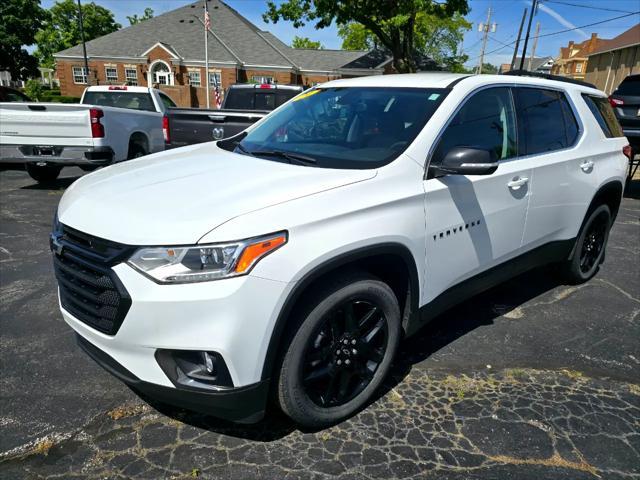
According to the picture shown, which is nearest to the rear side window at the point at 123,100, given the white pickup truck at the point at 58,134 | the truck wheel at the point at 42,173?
the truck wheel at the point at 42,173

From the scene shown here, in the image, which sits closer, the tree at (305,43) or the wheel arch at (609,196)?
the wheel arch at (609,196)

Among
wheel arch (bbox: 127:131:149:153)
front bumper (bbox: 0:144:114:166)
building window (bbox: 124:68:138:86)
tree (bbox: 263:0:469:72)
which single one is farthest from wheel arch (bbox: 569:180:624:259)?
building window (bbox: 124:68:138:86)

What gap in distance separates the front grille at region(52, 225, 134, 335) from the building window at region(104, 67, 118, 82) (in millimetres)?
46709

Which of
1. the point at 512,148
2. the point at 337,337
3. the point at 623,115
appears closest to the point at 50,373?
the point at 337,337

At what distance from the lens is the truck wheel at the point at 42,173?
344 inches

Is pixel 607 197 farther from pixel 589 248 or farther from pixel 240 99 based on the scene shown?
pixel 240 99

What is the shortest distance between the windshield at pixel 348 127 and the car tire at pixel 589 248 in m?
2.40

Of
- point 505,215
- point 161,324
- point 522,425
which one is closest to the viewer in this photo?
point 161,324

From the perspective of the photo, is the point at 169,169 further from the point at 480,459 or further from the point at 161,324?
the point at 480,459

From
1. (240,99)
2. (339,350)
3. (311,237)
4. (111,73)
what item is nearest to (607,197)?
(339,350)

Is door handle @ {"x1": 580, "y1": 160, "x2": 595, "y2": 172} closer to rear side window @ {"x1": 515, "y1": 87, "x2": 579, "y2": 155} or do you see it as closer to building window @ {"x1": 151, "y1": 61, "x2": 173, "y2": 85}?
rear side window @ {"x1": 515, "y1": 87, "x2": 579, "y2": 155}

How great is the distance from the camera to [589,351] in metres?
3.55

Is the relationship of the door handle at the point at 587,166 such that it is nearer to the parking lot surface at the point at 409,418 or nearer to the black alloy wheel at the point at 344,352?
the parking lot surface at the point at 409,418

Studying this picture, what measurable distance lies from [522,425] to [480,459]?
433 mm
